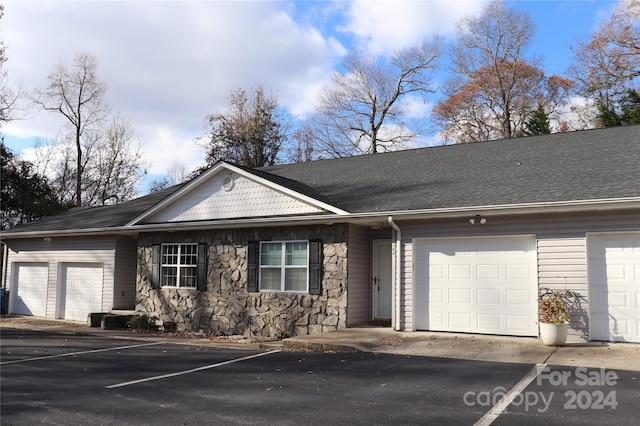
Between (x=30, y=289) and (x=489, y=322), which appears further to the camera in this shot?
(x=30, y=289)

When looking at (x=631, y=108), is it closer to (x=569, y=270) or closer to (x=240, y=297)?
(x=569, y=270)

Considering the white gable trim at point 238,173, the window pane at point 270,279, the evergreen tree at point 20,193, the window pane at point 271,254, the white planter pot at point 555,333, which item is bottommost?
the white planter pot at point 555,333

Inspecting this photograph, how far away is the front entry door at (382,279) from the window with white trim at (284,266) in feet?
5.74

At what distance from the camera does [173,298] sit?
49.2 feet

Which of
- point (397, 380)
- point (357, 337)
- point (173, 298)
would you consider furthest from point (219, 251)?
point (397, 380)

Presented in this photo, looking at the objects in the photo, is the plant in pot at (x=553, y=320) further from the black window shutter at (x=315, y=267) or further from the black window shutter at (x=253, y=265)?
the black window shutter at (x=253, y=265)

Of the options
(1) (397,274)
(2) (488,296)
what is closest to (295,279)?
(1) (397,274)

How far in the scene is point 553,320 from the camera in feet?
31.4

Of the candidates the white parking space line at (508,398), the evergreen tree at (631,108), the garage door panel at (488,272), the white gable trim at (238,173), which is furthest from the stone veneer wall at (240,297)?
the evergreen tree at (631,108)

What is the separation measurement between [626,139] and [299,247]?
27.1ft

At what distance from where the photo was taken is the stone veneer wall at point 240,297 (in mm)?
12500

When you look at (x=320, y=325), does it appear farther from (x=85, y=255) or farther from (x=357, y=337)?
(x=85, y=255)

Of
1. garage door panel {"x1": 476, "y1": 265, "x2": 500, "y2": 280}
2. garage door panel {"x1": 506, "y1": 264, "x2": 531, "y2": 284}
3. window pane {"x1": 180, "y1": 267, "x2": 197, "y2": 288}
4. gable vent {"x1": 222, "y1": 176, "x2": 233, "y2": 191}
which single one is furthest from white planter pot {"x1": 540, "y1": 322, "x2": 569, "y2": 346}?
window pane {"x1": 180, "y1": 267, "x2": 197, "y2": 288}

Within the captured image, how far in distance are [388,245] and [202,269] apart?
4984 mm
